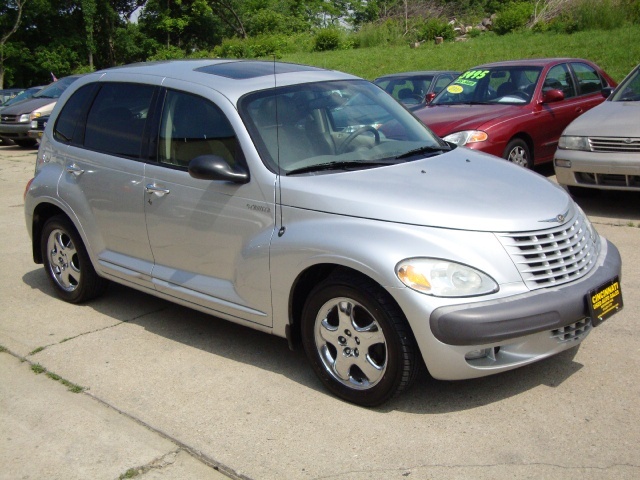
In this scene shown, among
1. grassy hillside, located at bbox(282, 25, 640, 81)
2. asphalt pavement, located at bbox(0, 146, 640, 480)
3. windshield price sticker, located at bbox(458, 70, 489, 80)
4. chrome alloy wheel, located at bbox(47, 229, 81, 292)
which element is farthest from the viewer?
grassy hillside, located at bbox(282, 25, 640, 81)

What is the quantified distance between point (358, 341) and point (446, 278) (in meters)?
0.62

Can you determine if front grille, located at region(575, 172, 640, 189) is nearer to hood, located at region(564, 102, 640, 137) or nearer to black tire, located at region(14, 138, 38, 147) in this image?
hood, located at region(564, 102, 640, 137)

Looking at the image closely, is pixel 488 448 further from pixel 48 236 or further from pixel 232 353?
pixel 48 236

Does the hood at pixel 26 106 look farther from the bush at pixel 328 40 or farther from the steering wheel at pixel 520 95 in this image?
the bush at pixel 328 40

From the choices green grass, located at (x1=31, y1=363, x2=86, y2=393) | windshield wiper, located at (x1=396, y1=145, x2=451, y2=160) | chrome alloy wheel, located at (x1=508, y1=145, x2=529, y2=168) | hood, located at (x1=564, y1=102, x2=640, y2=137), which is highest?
windshield wiper, located at (x1=396, y1=145, x2=451, y2=160)

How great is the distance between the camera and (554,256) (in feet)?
13.3

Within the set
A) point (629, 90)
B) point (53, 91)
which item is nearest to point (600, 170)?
point (629, 90)

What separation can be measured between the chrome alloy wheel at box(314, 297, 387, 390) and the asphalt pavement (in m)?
0.19

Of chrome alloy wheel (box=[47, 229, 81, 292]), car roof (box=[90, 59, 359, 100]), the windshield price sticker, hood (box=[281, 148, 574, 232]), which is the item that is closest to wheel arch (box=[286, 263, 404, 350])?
hood (box=[281, 148, 574, 232])

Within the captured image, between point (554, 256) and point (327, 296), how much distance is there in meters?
1.19

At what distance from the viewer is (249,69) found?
5297 mm

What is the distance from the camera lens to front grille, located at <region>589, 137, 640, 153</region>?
7695 mm

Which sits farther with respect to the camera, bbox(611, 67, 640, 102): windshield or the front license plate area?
bbox(611, 67, 640, 102): windshield

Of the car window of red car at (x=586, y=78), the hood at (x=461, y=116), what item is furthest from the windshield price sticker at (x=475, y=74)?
the car window of red car at (x=586, y=78)
